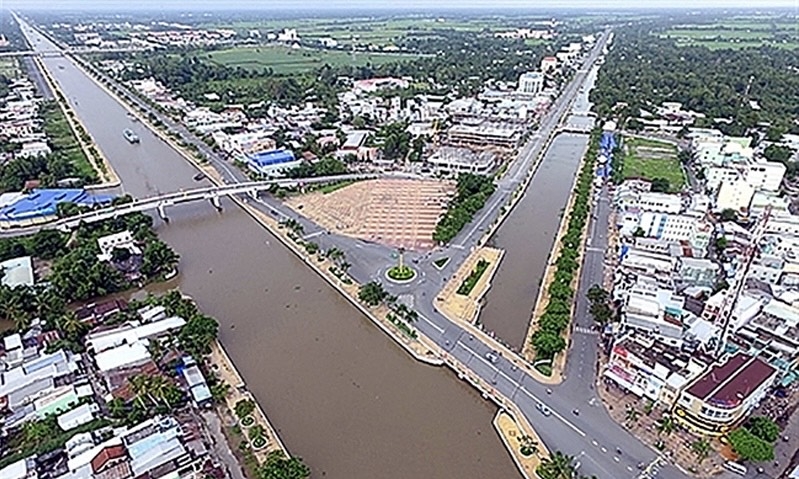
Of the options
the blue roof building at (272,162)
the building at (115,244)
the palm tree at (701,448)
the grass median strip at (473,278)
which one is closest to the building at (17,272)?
the building at (115,244)

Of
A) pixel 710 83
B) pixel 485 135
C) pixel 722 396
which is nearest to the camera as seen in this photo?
pixel 722 396

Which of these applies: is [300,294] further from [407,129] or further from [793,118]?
[793,118]

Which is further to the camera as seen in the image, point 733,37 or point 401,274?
point 733,37

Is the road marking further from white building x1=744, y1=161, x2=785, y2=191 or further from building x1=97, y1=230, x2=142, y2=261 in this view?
white building x1=744, y1=161, x2=785, y2=191

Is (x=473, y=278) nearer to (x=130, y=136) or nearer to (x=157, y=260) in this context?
(x=157, y=260)

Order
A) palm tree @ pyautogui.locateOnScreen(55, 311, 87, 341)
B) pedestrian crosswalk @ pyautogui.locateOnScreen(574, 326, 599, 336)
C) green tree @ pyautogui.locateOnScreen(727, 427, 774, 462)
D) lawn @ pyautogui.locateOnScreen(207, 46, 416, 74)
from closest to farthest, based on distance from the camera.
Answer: green tree @ pyautogui.locateOnScreen(727, 427, 774, 462), palm tree @ pyautogui.locateOnScreen(55, 311, 87, 341), pedestrian crosswalk @ pyautogui.locateOnScreen(574, 326, 599, 336), lawn @ pyautogui.locateOnScreen(207, 46, 416, 74)

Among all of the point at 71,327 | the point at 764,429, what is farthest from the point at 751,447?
the point at 71,327

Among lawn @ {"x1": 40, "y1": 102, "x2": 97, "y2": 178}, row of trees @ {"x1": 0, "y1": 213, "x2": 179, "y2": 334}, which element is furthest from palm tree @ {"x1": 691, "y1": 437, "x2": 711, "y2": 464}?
lawn @ {"x1": 40, "y1": 102, "x2": 97, "y2": 178}

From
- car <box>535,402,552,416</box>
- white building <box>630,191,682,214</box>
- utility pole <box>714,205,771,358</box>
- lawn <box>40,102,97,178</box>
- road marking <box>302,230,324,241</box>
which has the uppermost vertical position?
utility pole <box>714,205,771,358</box>
